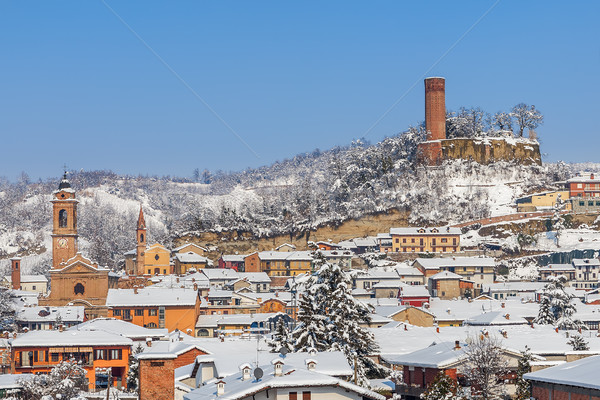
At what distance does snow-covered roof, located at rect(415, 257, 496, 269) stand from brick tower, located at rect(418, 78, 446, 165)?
3093cm

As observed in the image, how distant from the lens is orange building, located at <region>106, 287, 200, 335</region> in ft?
252

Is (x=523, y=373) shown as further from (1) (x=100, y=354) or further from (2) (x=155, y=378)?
(1) (x=100, y=354)

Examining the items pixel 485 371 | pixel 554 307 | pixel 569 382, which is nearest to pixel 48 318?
pixel 554 307

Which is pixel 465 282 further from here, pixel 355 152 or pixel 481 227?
pixel 355 152

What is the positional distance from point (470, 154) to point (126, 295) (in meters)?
67.6

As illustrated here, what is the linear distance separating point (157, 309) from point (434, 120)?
224ft

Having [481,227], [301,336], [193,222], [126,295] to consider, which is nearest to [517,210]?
[481,227]

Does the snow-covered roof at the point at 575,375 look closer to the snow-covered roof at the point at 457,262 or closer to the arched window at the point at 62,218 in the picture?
the arched window at the point at 62,218

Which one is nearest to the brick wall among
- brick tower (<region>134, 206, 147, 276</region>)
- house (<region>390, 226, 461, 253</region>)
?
brick tower (<region>134, 206, 147, 276</region>)

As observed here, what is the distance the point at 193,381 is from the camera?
38.5 m

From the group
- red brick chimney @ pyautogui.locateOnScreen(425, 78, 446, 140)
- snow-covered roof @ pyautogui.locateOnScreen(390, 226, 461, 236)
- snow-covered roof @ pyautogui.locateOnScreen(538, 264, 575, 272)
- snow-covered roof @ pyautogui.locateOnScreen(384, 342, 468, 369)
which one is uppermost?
red brick chimney @ pyautogui.locateOnScreen(425, 78, 446, 140)

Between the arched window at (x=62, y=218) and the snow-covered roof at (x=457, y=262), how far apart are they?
120ft

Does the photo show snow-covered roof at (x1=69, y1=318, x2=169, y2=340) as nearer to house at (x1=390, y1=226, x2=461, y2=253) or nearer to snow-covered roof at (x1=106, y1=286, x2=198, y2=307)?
snow-covered roof at (x1=106, y1=286, x2=198, y2=307)

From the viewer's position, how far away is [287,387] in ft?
91.8
